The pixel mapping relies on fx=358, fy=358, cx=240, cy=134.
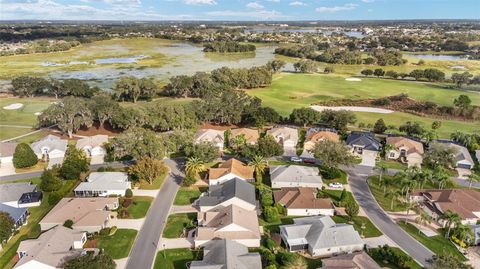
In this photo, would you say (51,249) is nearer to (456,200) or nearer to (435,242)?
(435,242)

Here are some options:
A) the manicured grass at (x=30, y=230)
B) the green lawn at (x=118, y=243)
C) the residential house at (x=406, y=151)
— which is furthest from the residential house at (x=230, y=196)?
the residential house at (x=406, y=151)

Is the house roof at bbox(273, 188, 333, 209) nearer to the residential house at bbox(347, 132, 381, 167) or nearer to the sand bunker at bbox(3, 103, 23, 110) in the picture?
the residential house at bbox(347, 132, 381, 167)

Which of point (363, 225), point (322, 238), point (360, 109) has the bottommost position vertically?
point (363, 225)

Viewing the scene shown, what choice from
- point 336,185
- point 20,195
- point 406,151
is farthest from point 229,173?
point 406,151

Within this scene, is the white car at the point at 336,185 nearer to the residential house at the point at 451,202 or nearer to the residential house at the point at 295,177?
the residential house at the point at 295,177

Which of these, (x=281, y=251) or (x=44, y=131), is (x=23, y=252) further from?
(x=44, y=131)

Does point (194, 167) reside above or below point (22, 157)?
above

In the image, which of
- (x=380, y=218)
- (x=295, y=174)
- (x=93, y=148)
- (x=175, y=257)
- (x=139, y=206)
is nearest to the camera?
(x=175, y=257)
